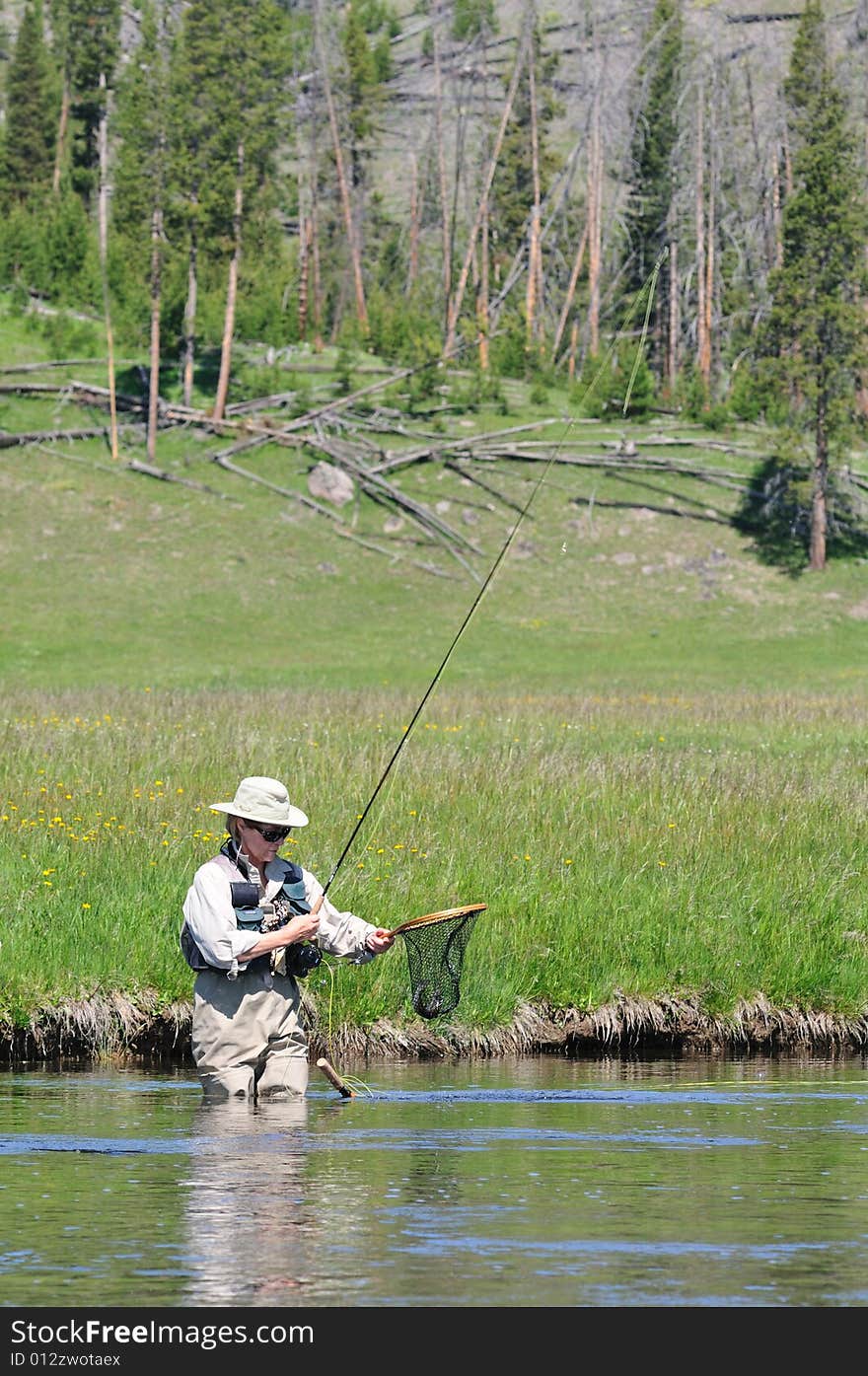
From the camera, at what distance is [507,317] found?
238ft

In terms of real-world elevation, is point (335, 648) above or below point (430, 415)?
below

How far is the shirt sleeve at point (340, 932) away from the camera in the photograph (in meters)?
9.95

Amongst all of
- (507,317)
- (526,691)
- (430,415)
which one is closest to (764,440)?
(430,415)

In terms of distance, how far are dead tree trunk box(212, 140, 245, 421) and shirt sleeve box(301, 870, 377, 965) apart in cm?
5049

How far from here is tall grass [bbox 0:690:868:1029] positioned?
12.5 metres

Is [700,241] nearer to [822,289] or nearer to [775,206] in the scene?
[775,206]

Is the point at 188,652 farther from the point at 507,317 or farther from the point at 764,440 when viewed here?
the point at 507,317

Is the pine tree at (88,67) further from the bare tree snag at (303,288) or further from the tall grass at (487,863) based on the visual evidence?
the tall grass at (487,863)

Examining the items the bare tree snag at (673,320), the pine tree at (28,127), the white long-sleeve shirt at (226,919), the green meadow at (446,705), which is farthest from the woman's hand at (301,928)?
the pine tree at (28,127)

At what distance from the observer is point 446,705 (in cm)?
2841

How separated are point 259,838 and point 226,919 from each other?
0.40 metres

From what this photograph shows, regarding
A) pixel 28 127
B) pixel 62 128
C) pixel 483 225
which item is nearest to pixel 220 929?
pixel 483 225

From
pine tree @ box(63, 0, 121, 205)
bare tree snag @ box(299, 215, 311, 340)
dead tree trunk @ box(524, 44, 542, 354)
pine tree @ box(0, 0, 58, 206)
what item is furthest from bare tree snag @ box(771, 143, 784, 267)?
pine tree @ box(0, 0, 58, 206)
